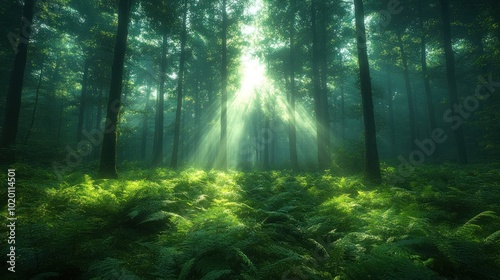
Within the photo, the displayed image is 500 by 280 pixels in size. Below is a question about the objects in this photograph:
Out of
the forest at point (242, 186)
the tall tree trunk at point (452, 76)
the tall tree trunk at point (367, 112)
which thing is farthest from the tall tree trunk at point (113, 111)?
the tall tree trunk at point (452, 76)

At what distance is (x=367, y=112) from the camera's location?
958 centimetres

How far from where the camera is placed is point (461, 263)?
2.80 metres

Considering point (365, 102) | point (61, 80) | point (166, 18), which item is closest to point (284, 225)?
point (365, 102)

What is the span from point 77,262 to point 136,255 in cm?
64

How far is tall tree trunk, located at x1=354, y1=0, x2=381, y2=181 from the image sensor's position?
9312 mm

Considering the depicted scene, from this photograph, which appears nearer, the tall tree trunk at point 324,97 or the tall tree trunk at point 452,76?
the tall tree trunk at point 452,76

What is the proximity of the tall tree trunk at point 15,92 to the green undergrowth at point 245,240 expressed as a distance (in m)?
7.67

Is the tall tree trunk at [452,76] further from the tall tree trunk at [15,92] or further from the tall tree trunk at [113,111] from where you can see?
the tall tree trunk at [15,92]

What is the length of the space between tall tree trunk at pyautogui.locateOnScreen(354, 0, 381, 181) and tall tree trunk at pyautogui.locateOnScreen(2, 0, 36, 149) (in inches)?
565

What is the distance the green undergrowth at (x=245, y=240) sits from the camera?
8.82ft

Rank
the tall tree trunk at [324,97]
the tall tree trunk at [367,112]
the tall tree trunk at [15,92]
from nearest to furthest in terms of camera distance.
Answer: the tall tree trunk at [367,112] < the tall tree trunk at [15,92] < the tall tree trunk at [324,97]

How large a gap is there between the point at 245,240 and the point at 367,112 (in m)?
8.12

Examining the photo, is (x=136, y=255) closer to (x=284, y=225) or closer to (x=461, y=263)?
(x=284, y=225)

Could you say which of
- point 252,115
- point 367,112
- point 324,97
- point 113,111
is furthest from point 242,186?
point 252,115
